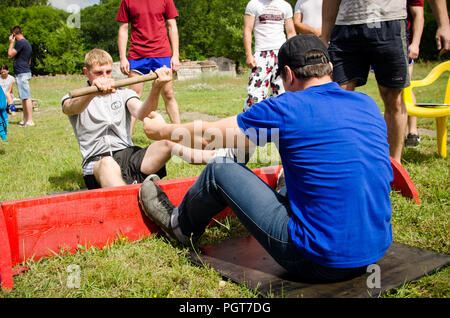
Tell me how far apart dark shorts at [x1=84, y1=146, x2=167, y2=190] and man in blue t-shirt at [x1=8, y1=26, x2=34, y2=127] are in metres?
5.98

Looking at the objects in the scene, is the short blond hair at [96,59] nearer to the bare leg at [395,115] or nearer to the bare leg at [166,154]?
the bare leg at [166,154]

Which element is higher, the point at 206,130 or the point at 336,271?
the point at 206,130

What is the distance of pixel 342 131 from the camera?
5.46ft

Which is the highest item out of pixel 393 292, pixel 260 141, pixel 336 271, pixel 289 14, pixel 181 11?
pixel 181 11

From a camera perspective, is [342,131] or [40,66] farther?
[40,66]

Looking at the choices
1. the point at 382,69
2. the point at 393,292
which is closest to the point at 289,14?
the point at 382,69

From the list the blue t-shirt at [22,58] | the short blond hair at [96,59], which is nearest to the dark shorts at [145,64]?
the short blond hair at [96,59]

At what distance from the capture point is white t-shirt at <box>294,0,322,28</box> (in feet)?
17.4

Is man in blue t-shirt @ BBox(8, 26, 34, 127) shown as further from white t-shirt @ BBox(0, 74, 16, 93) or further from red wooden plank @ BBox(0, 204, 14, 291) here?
red wooden plank @ BBox(0, 204, 14, 291)

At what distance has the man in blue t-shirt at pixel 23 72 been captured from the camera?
8.13 metres

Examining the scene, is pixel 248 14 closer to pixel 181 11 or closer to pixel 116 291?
pixel 116 291

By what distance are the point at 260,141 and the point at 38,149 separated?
4.66 metres

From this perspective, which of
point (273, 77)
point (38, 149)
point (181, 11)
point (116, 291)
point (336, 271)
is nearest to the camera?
point (336, 271)

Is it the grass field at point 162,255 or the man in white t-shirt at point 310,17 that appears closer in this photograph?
the grass field at point 162,255
